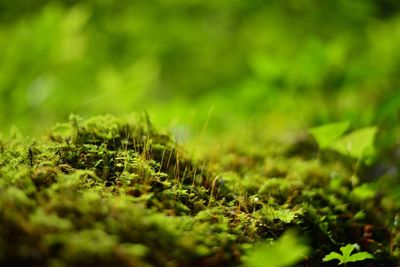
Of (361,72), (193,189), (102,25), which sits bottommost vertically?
(193,189)

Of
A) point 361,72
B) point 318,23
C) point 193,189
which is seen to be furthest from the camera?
point 318,23

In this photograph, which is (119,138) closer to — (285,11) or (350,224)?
(350,224)

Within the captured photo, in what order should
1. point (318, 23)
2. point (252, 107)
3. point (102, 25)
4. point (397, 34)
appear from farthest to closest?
point (102, 25) < point (318, 23) < point (397, 34) < point (252, 107)

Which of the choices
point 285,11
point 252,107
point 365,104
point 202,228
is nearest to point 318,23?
point 285,11

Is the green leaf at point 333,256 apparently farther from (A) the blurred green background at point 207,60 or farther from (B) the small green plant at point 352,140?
(A) the blurred green background at point 207,60

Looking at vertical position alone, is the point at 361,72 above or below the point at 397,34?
below

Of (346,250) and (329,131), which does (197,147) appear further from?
A: (346,250)

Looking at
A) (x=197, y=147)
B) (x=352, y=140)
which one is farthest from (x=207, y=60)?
(x=352, y=140)

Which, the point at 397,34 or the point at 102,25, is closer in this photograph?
the point at 397,34
